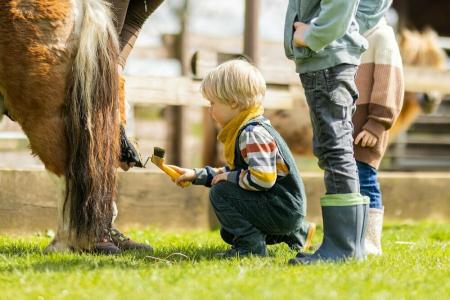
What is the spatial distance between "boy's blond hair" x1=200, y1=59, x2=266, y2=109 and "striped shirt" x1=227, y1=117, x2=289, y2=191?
164 mm

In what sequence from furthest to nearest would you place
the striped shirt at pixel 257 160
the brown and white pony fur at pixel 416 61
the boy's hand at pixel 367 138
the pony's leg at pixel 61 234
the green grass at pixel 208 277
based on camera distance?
1. the brown and white pony fur at pixel 416 61
2. the boy's hand at pixel 367 138
3. the pony's leg at pixel 61 234
4. the striped shirt at pixel 257 160
5. the green grass at pixel 208 277

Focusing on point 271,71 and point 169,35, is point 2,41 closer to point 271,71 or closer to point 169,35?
point 271,71

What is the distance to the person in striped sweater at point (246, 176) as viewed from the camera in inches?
149

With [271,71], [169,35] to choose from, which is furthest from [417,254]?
[169,35]

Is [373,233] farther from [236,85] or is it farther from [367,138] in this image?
[236,85]

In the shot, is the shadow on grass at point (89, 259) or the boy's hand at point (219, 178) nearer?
the shadow on grass at point (89, 259)

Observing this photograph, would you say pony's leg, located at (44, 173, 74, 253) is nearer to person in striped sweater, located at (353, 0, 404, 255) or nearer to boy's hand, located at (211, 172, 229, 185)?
boy's hand, located at (211, 172, 229, 185)

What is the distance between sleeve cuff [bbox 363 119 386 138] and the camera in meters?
4.10

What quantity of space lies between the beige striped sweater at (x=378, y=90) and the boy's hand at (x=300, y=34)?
0.78 meters

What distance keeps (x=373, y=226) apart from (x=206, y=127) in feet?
13.3

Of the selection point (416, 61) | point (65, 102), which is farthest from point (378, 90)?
point (416, 61)

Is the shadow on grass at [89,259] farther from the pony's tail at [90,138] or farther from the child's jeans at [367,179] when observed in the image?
the child's jeans at [367,179]

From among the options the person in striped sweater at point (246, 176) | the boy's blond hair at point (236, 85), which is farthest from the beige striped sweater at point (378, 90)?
the boy's blond hair at point (236, 85)

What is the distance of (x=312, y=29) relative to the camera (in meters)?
3.39
